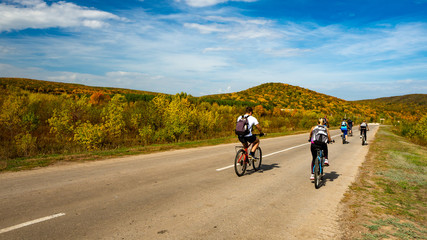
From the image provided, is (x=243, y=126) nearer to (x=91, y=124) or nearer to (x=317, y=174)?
(x=317, y=174)

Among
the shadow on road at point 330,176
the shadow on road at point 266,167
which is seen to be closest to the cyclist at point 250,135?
the shadow on road at point 266,167

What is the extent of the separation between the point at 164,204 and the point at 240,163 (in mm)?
3490

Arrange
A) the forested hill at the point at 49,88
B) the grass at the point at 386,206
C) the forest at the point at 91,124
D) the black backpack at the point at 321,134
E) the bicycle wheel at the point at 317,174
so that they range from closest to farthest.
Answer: the grass at the point at 386,206, the bicycle wheel at the point at 317,174, the black backpack at the point at 321,134, the forest at the point at 91,124, the forested hill at the point at 49,88

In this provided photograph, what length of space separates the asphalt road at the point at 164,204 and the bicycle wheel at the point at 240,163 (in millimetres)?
221

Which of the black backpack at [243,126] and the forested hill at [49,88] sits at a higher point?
the forested hill at [49,88]

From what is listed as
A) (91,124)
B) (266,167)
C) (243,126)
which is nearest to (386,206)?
(243,126)

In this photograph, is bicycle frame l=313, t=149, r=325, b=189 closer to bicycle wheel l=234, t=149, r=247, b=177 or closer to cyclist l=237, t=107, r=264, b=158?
cyclist l=237, t=107, r=264, b=158

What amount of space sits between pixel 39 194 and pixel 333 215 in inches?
246

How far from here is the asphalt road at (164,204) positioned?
393 cm

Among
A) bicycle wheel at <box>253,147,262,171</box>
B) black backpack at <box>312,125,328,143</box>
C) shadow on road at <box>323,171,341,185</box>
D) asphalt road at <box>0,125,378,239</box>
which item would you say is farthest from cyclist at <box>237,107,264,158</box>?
shadow on road at <box>323,171,341,185</box>

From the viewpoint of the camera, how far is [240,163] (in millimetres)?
8039

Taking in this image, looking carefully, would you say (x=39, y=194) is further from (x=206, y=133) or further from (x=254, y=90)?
(x=254, y=90)

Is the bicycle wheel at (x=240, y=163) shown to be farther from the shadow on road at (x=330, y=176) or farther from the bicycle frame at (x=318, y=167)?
the shadow on road at (x=330, y=176)

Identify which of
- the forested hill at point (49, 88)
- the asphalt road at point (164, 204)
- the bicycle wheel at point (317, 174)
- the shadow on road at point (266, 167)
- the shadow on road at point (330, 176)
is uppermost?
the forested hill at point (49, 88)
